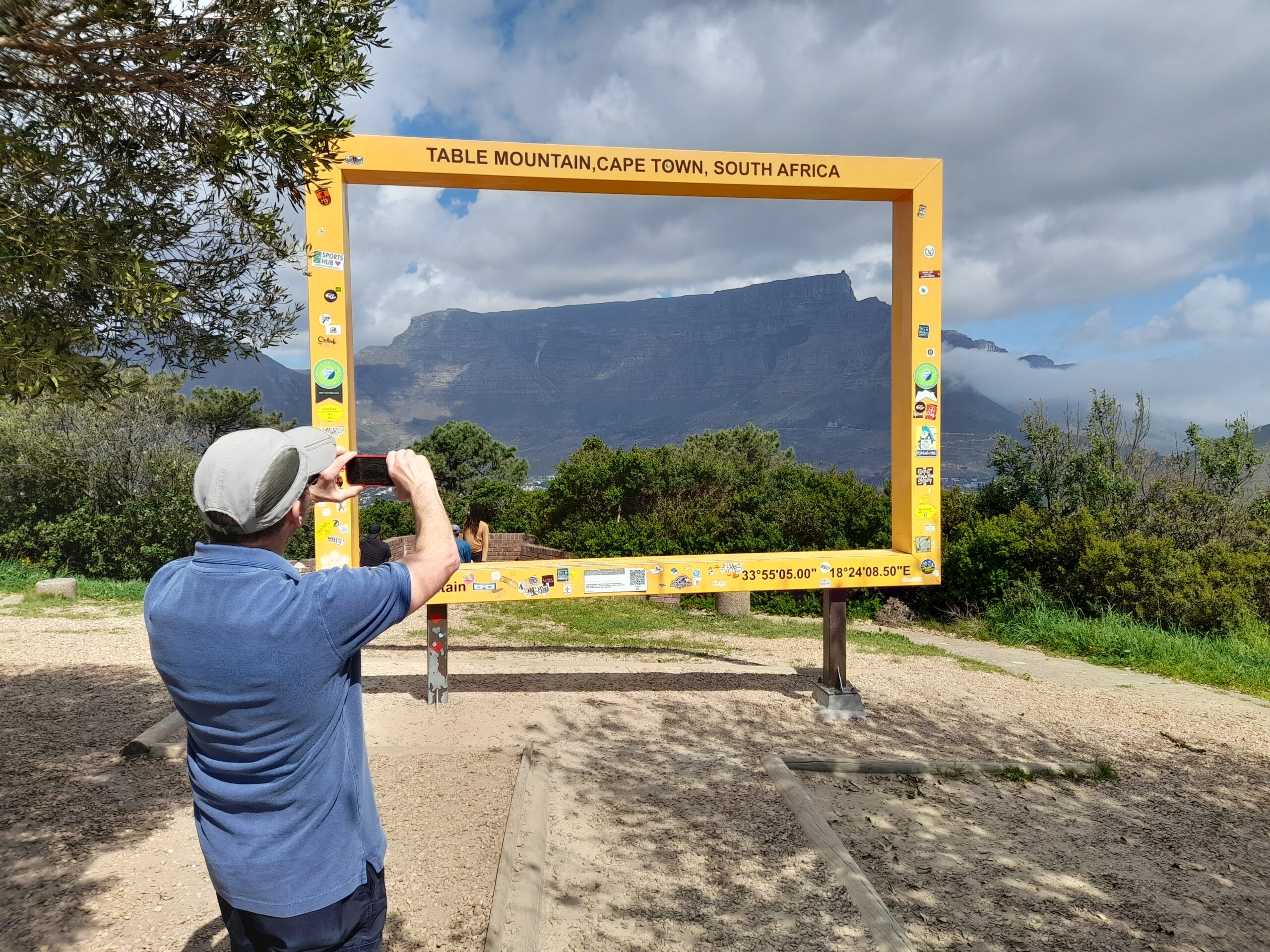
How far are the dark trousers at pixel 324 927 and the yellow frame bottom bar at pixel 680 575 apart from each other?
414 cm

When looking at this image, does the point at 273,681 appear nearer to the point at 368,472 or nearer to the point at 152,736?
the point at 368,472

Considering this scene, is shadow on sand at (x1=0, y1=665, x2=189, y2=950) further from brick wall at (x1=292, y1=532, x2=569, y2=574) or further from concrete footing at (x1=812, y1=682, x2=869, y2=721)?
brick wall at (x1=292, y1=532, x2=569, y2=574)

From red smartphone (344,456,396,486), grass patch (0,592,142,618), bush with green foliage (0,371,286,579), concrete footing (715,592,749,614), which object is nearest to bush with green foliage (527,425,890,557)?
concrete footing (715,592,749,614)

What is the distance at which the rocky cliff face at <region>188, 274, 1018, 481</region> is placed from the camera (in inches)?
6314

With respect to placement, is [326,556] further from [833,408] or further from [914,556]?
[833,408]

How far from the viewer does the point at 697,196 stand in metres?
6.33

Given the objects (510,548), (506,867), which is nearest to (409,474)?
(506,867)

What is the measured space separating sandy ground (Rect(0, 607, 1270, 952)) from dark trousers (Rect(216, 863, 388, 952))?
1.46m

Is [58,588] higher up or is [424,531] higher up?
[424,531]

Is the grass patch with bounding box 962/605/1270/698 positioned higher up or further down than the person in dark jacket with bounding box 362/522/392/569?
further down

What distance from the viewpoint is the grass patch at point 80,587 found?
38.5 ft

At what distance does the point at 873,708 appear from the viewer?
674cm

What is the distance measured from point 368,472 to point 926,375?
204 inches

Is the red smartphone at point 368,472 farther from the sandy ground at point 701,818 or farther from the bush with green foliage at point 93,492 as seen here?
the bush with green foliage at point 93,492
